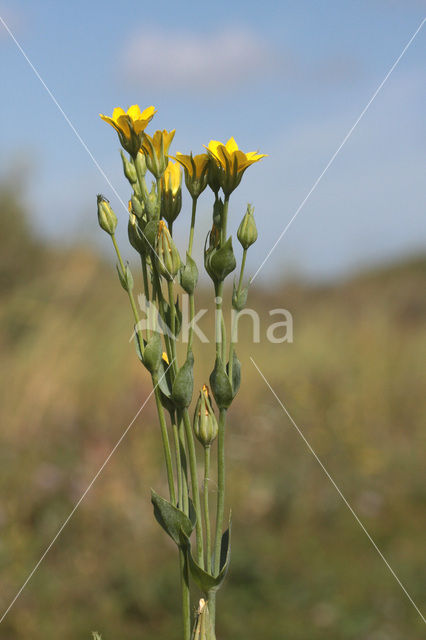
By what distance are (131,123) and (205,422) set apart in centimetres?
30

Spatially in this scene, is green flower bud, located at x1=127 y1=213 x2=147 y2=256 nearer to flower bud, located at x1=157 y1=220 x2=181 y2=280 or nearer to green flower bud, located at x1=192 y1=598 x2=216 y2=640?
flower bud, located at x1=157 y1=220 x2=181 y2=280

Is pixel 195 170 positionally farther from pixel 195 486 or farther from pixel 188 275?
pixel 195 486

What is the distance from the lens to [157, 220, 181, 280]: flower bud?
24.5 inches

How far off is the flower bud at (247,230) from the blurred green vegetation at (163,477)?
194 cm

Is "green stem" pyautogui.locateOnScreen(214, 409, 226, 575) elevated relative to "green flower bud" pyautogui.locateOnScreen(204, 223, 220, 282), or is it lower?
lower

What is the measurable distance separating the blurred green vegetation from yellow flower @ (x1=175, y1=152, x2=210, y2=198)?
6.56 ft

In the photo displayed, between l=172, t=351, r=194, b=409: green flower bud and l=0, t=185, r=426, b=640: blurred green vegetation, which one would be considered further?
l=0, t=185, r=426, b=640: blurred green vegetation

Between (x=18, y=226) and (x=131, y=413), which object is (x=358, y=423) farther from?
(x=18, y=226)

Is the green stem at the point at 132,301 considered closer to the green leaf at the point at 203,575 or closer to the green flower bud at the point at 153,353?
the green flower bud at the point at 153,353

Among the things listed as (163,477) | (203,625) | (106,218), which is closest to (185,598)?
(203,625)

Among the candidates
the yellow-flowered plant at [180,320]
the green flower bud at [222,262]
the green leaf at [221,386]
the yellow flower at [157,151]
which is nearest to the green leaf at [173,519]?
the yellow-flowered plant at [180,320]

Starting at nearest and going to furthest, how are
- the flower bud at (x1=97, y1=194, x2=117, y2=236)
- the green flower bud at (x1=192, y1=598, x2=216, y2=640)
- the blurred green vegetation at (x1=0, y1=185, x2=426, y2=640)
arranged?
the green flower bud at (x1=192, y1=598, x2=216, y2=640) < the flower bud at (x1=97, y1=194, x2=117, y2=236) < the blurred green vegetation at (x1=0, y1=185, x2=426, y2=640)

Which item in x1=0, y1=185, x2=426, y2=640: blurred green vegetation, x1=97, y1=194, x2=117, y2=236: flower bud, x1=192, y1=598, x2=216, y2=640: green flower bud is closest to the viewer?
x1=192, y1=598, x2=216, y2=640: green flower bud

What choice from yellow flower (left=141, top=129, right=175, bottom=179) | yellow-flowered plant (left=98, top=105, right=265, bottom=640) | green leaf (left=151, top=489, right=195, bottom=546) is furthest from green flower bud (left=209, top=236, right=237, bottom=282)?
green leaf (left=151, top=489, right=195, bottom=546)
